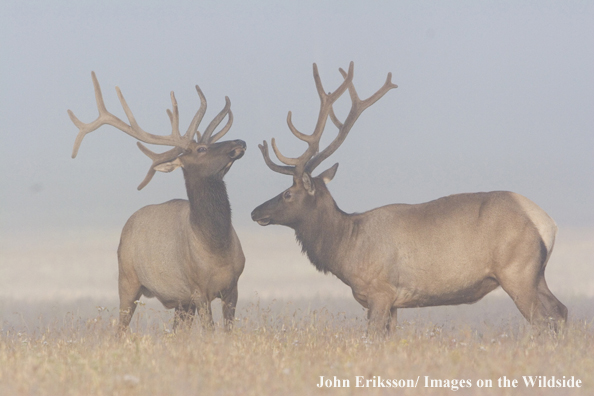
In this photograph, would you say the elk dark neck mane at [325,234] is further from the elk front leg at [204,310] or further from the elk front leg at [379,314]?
the elk front leg at [204,310]

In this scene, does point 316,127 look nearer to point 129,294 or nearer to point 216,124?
point 216,124

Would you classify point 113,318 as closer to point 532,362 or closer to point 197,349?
point 197,349

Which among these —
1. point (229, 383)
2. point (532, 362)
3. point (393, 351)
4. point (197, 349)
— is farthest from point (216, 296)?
point (532, 362)

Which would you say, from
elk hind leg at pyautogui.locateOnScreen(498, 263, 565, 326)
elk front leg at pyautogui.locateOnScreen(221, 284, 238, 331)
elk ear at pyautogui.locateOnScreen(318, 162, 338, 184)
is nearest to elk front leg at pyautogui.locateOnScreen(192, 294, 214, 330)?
elk front leg at pyautogui.locateOnScreen(221, 284, 238, 331)

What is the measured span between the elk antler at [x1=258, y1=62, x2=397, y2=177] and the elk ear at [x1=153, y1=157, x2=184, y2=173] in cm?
130

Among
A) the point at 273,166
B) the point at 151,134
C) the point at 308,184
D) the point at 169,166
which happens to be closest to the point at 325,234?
the point at 308,184

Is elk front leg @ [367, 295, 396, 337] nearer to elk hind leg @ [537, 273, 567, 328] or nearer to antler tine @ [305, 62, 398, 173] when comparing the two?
elk hind leg @ [537, 273, 567, 328]

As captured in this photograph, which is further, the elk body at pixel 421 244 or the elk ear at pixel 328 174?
the elk ear at pixel 328 174

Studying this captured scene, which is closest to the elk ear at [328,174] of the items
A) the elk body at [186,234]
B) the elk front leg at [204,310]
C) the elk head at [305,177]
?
the elk head at [305,177]

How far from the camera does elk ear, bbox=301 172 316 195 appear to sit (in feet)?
33.5

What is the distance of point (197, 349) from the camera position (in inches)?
290

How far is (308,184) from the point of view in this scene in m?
10.2

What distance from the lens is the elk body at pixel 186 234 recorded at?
9.80m

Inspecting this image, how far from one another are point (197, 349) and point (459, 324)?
11.3 feet
